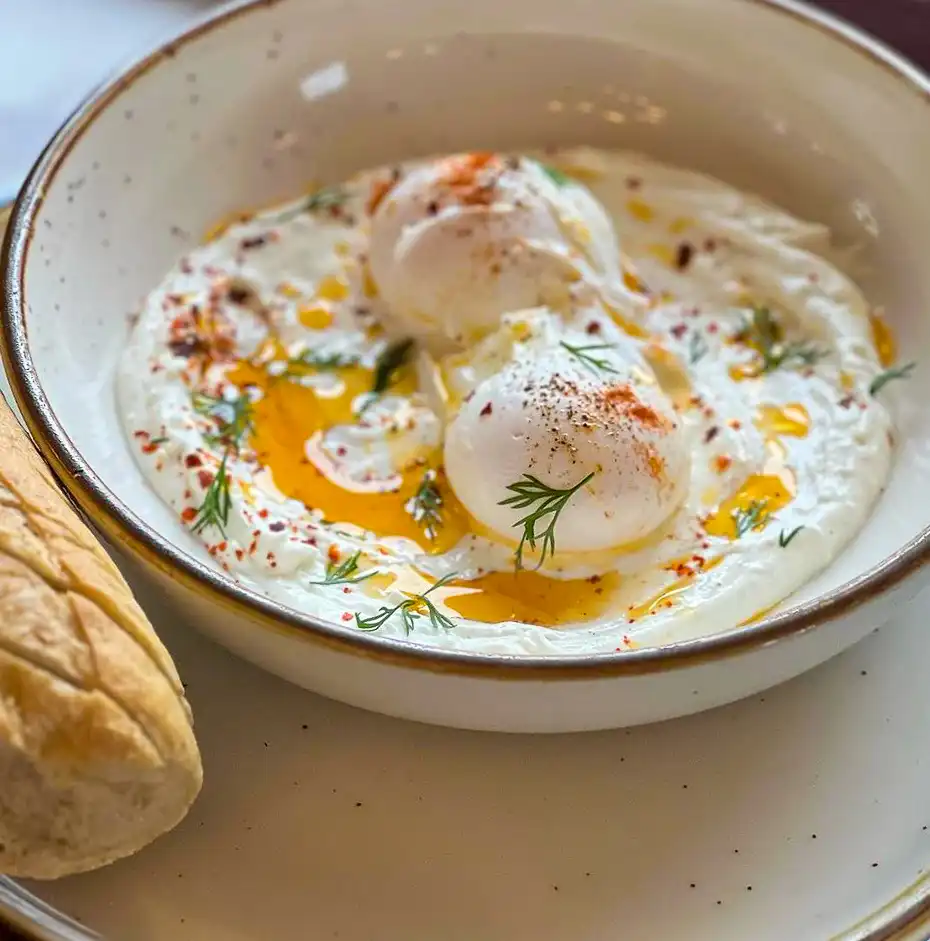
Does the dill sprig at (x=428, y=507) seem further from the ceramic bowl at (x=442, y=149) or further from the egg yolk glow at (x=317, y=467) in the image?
the ceramic bowl at (x=442, y=149)

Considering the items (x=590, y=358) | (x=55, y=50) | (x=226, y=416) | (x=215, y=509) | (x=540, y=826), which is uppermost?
(x=55, y=50)

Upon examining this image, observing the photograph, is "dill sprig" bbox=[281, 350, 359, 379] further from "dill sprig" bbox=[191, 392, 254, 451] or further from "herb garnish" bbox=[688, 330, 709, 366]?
"herb garnish" bbox=[688, 330, 709, 366]

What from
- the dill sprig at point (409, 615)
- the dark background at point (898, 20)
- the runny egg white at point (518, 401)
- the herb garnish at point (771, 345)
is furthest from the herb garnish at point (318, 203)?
the dark background at point (898, 20)

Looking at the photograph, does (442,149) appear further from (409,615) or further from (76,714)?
(76,714)

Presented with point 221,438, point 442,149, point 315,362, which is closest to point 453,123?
point 442,149

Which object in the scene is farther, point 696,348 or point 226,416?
point 696,348
